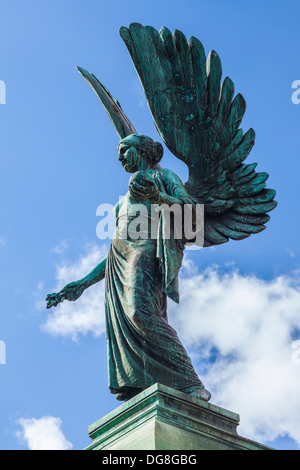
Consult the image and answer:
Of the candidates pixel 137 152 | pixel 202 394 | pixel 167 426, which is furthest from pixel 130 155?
pixel 167 426

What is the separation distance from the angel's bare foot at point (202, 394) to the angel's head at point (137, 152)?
2887 millimetres

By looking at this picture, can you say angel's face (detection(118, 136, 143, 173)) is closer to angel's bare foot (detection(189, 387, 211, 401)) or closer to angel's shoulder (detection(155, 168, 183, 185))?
angel's shoulder (detection(155, 168, 183, 185))

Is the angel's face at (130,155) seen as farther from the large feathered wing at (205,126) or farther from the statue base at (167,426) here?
the statue base at (167,426)

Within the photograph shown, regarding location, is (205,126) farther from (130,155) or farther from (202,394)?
(202,394)

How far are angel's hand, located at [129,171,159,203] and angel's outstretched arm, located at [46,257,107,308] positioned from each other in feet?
4.11

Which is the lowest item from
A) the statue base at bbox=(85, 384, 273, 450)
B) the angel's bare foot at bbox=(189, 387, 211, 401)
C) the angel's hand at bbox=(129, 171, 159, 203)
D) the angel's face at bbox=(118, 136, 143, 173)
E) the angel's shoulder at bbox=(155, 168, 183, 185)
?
the statue base at bbox=(85, 384, 273, 450)

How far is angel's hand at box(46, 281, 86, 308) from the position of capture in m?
10.0

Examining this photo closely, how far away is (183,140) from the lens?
34.0 ft

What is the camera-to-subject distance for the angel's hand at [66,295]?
10.0 m

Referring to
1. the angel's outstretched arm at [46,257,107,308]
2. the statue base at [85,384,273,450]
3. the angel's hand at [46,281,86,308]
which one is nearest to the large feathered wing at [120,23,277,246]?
the angel's outstretched arm at [46,257,107,308]

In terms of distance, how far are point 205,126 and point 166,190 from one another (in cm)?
118
